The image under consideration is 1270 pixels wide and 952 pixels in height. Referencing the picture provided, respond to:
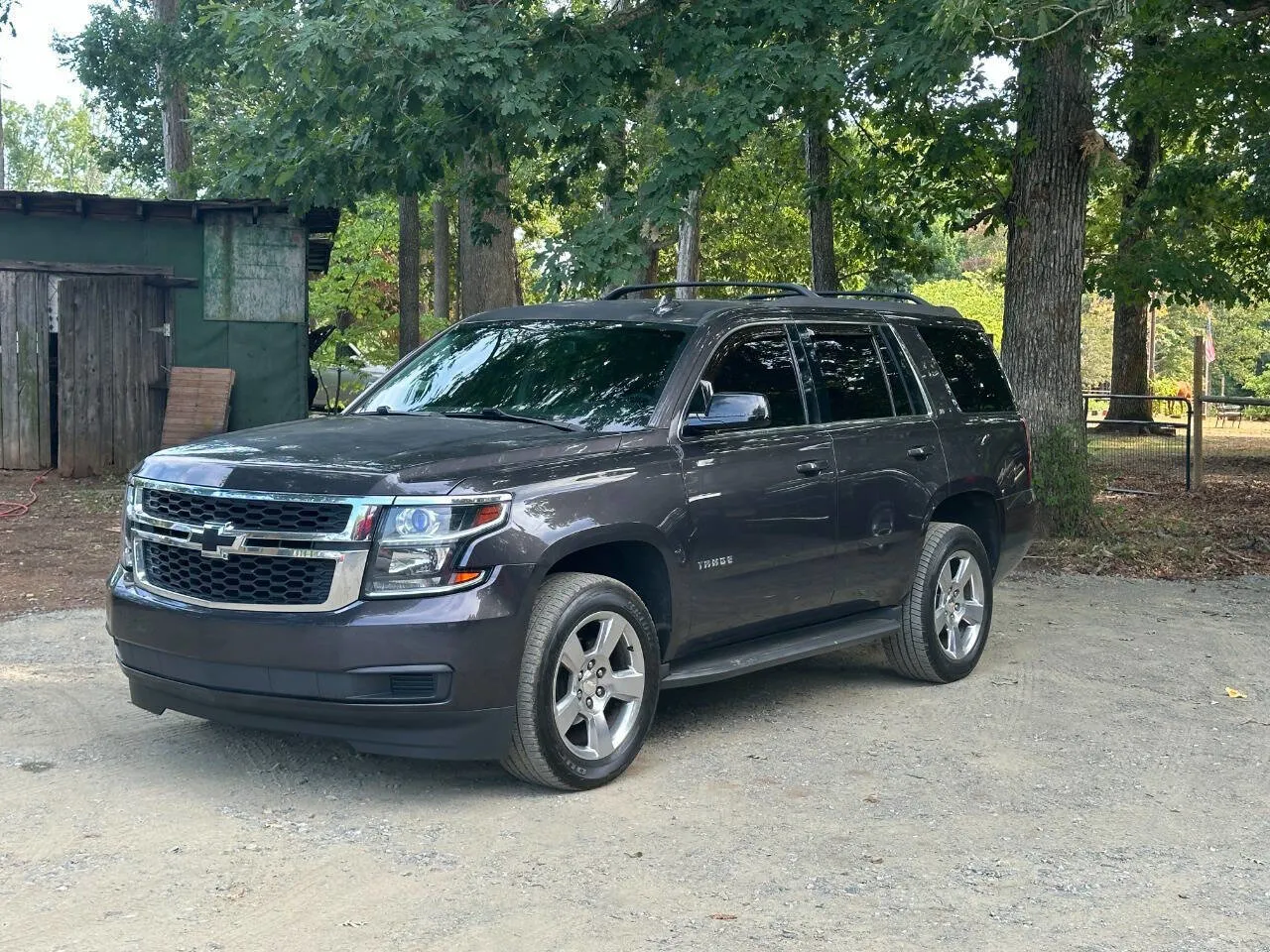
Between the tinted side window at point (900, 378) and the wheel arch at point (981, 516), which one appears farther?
the wheel arch at point (981, 516)

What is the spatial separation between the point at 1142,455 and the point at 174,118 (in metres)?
17.2

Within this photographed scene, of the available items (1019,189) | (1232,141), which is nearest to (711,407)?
(1019,189)

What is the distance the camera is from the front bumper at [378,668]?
17.8 feet

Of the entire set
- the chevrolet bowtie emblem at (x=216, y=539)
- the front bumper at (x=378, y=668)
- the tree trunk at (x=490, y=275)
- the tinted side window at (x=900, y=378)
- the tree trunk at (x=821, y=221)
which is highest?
the tree trunk at (x=821, y=221)

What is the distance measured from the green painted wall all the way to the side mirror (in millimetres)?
13736

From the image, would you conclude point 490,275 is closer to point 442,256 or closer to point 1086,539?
point 1086,539

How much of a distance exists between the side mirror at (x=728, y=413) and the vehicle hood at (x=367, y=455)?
0.43 meters

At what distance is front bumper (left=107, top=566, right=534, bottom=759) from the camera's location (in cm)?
542

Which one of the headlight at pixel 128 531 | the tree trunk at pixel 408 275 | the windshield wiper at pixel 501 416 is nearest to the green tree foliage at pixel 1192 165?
the windshield wiper at pixel 501 416

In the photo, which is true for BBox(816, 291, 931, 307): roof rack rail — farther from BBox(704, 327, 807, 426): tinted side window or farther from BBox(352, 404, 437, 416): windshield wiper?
BBox(352, 404, 437, 416): windshield wiper

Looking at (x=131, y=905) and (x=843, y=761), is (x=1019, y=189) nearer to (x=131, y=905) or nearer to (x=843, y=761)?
(x=843, y=761)

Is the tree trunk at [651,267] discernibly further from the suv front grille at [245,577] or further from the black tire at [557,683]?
the suv front grille at [245,577]

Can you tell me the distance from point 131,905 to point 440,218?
30.1m

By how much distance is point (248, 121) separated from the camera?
46.1ft
